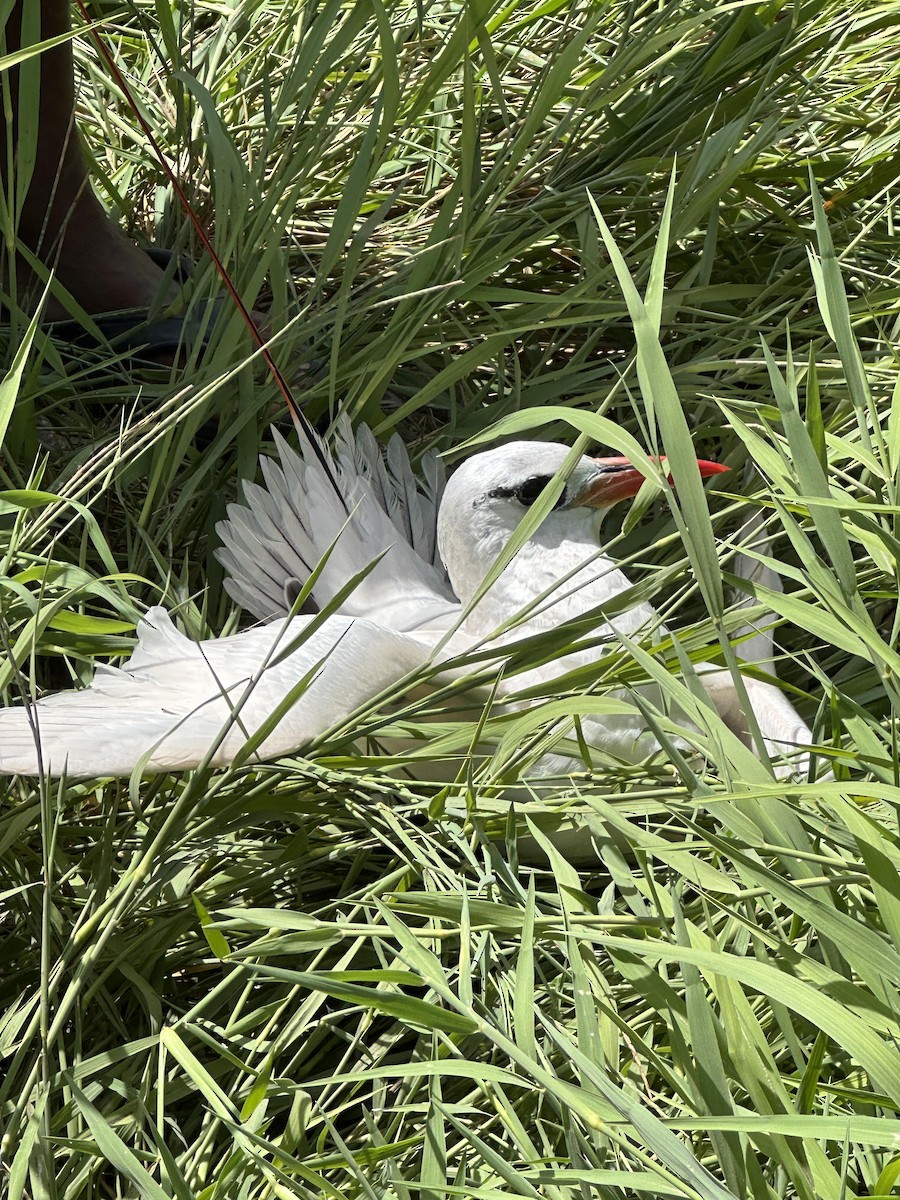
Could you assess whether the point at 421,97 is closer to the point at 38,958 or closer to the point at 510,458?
the point at 510,458

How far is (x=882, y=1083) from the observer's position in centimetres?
59

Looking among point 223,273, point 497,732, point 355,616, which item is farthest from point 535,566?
point 223,273

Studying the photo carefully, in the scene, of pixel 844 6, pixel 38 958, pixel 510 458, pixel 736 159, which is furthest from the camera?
pixel 844 6

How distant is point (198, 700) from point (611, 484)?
0.51m

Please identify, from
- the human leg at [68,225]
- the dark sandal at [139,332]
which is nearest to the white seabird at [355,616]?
the dark sandal at [139,332]

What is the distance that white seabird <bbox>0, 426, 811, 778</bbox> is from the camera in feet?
3.23

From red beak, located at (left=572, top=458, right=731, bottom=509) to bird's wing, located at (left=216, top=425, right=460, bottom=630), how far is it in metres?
0.20

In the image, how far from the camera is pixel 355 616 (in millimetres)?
1407

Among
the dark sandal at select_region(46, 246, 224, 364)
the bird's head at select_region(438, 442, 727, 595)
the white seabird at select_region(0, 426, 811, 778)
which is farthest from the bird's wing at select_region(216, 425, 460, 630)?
the dark sandal at select_region(46, 246, 224, 364)

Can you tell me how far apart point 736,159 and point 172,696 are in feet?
3.19

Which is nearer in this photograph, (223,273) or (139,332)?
(223,273)

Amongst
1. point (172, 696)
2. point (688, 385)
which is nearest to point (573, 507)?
point (688, 385)

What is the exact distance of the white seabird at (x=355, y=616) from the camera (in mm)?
985

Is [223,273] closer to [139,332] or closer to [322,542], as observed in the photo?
[322,542]
